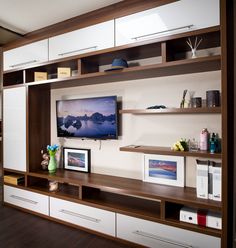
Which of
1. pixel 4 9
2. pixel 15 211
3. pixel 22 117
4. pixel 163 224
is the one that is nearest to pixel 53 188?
pixel 15 211

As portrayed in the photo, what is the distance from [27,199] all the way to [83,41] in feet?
6.87

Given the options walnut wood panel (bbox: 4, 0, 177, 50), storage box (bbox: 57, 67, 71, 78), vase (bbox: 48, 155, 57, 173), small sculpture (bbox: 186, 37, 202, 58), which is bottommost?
vase (bbox: 48, 155, 57, 173)

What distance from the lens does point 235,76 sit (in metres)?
1.70

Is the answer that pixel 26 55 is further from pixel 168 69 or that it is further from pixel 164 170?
pixel 164 170

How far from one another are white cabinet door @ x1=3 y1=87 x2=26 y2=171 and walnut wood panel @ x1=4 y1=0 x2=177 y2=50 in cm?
70

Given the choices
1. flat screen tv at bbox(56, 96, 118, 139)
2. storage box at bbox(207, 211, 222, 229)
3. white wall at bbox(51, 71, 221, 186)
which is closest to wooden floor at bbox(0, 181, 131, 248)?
white wall at bbox(51, 71, 221, 186)

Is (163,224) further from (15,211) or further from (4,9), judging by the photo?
(4,9)

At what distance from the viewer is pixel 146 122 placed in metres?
2.21

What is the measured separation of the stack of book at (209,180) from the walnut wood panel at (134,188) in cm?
6

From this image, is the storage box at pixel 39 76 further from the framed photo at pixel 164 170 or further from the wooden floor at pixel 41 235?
the wooden floor at pixel 41 235

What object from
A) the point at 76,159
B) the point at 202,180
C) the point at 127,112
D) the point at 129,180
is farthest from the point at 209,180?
the point at 76,159

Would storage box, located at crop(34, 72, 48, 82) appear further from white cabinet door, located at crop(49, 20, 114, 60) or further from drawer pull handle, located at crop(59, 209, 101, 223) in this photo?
drawer pull handle, located at crop(59, 209, 101, 223)

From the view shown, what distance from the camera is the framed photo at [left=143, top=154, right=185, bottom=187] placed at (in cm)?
198

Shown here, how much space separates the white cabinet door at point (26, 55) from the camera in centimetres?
253
